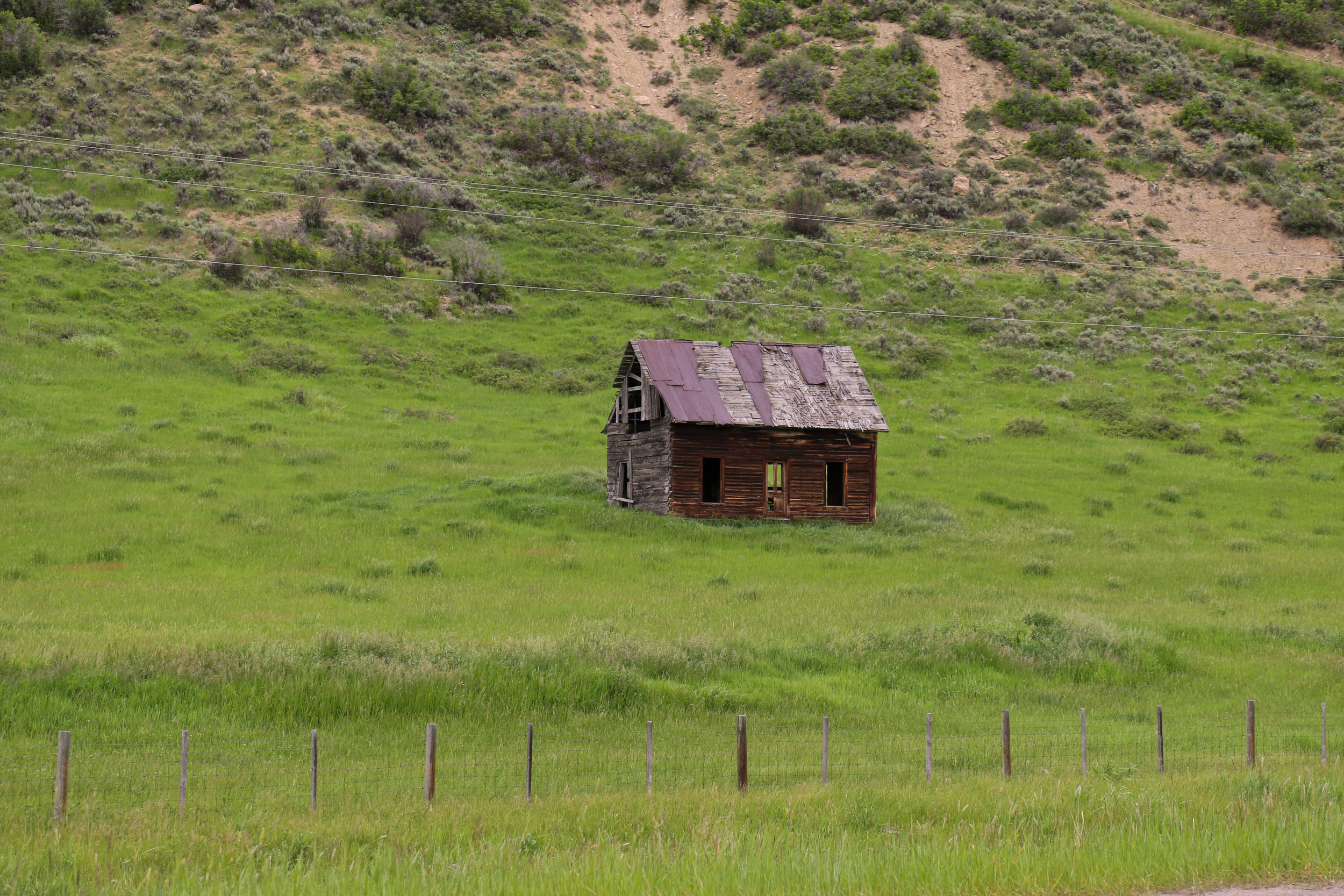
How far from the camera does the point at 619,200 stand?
243 feet

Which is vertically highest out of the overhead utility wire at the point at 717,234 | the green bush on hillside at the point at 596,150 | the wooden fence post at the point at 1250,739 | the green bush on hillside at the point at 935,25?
the green bush on hillside at the point at 935,25

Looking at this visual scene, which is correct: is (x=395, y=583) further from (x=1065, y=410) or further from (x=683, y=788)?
(x=1065, y=410)

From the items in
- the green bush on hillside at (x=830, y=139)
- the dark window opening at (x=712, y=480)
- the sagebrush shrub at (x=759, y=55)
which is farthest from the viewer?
the sagebrush shrub at (x=759, y=55)

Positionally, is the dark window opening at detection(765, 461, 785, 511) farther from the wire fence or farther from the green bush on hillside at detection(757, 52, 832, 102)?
the green bush on hillside at detection(757, 52, 832, 102)

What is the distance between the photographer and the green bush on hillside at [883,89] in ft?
293

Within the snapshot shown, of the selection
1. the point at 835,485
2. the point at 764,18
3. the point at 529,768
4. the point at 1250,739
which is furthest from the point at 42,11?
the point at 1250,739

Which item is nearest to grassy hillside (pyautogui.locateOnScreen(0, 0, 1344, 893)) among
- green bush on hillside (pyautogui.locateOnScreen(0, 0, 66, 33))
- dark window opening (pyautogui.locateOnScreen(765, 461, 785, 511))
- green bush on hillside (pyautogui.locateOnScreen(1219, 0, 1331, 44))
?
green bush on hillside (pyautogui.locateOnScreen(0, 0, 66, 33))

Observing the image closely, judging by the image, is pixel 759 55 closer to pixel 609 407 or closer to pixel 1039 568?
pixel 609 407

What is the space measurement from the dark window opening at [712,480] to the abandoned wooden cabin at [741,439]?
0.07m

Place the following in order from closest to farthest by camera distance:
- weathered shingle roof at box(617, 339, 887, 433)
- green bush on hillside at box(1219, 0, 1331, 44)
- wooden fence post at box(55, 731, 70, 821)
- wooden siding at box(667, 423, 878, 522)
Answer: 1. wooden fence post at box(55, 731, 70, 821)
2. wooden siding at box(667, 423, 878, 522)
3. weathered shingle roof at box(617, 339, 887, 433)
4. green bush on hillside at box(1219, 0, 1331, 44)

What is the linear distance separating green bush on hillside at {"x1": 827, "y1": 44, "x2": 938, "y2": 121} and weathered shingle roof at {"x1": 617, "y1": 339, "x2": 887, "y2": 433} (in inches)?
2226

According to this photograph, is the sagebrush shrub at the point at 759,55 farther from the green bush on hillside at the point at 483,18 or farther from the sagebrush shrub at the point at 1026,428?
the sagebrush shrub at the point at 1026,428

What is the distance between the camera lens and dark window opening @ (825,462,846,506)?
36562 millimetres

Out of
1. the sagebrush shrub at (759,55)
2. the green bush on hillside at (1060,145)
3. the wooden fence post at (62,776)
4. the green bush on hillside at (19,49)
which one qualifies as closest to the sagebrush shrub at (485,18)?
the sagebrush shrub at (759,55)
